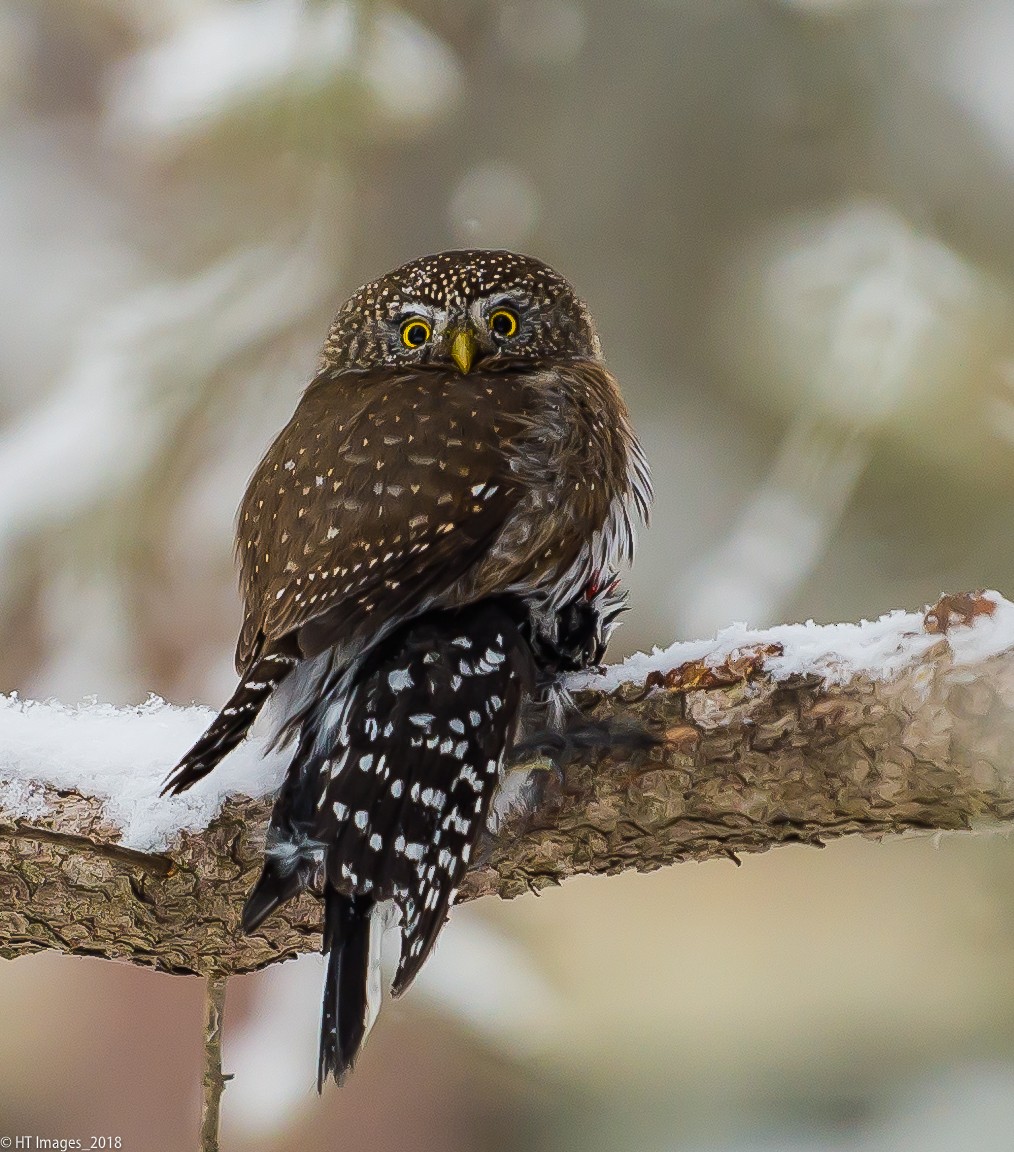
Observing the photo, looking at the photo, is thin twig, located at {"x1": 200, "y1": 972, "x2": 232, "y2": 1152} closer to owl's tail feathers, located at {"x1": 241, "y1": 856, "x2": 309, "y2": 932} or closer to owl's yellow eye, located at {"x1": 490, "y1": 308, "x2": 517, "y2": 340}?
owl's tail feathers, located at {"x1": 241, "y1": 856, "x2": 309, "y2": 932}

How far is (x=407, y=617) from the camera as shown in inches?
69.1

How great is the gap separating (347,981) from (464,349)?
3.32 feet

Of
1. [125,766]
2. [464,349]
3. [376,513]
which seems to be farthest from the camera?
[464,349]

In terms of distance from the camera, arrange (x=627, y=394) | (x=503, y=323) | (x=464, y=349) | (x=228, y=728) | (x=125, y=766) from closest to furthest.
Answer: (x=228, y=728), (x=125, y=766), (x=464, y=349), (x=503, y=323), (x=627, y=394)

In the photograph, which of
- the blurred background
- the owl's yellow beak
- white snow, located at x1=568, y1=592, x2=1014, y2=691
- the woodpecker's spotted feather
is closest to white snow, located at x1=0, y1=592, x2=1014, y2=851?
white snow, located at x1=568, y1=592, x2=1014, y2=691

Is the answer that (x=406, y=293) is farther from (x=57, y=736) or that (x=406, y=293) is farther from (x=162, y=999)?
(x=162, y=999)

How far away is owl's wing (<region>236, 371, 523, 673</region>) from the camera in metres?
1.70

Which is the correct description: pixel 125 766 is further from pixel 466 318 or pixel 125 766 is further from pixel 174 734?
pixel 466 318

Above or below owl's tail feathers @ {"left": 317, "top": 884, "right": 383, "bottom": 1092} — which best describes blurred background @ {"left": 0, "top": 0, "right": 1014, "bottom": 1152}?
above

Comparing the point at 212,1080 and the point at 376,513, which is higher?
the point at 376,513

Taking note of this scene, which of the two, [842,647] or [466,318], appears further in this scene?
[466,318]

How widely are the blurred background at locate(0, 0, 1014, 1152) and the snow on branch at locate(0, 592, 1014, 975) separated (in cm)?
100

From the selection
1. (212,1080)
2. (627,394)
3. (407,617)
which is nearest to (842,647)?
(407,617)

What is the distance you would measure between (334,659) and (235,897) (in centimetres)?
36
